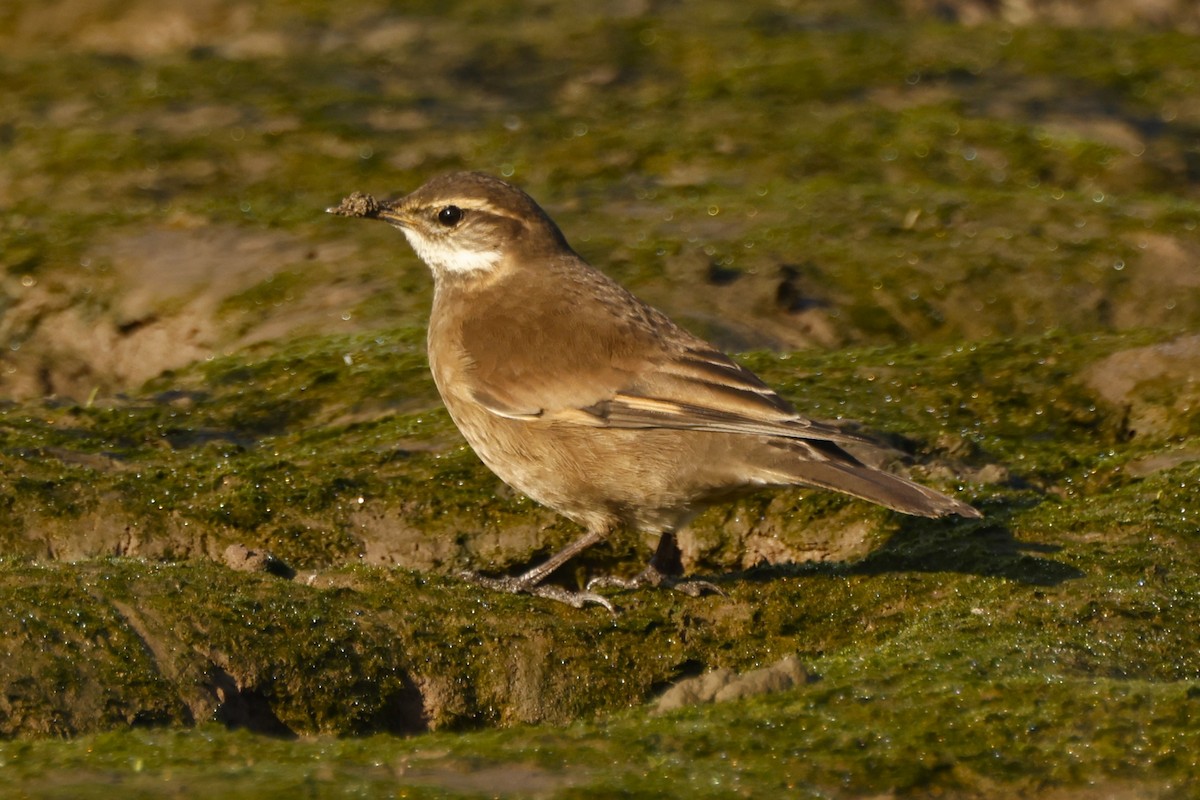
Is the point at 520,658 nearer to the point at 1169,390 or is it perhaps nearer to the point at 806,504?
the point at 806,504

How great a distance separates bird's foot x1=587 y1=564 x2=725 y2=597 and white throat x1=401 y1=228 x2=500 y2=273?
7.26 ft

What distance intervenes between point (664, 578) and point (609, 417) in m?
0.83

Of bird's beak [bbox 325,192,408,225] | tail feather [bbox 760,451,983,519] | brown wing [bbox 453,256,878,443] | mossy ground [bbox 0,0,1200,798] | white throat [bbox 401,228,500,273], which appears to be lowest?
mossy ground [bbox 0,0,1200,798]

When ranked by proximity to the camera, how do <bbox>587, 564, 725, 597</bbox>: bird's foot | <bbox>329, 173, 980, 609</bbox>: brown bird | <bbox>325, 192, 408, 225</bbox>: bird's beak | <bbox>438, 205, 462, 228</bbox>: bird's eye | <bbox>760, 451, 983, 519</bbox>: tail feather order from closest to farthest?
<bbox>760, 451, 983, 519</bbox>: tail feather, <bbox>329, 173, 980, 609</bbox>: brown bird, <bbox>587, 564, 725, 597</bbox>: bird's foot, <bbox>438, 205, 462, 228</bbox>: bird's eye, <bbox>325, 192, 408, 225</bbox>: bird's beak

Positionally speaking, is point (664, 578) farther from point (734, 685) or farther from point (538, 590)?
point (734, 685)

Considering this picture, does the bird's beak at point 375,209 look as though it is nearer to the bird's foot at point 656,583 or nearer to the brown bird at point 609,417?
the brown bird at point 609,417

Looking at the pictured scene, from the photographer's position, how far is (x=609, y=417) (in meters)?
8.64

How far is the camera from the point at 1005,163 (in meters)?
17.8

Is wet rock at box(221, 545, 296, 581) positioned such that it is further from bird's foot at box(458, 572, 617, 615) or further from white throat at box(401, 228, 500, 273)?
white throat at box(401, 228, 500, 273)

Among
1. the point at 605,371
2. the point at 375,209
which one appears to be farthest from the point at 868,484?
the point at 375,209

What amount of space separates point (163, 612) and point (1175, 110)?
15534mm

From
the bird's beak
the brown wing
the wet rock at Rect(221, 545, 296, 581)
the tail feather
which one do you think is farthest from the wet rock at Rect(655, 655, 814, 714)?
the bird's beak

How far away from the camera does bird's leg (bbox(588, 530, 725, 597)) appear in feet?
27.3

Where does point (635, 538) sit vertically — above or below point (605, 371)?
below
